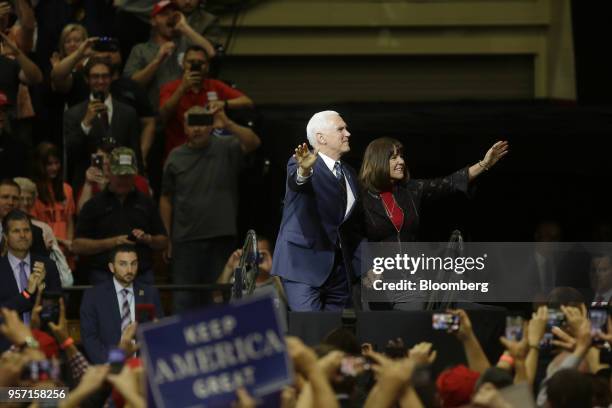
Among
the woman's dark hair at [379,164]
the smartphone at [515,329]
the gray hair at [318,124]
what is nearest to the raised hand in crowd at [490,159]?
the woman's dark hair at [379,164]

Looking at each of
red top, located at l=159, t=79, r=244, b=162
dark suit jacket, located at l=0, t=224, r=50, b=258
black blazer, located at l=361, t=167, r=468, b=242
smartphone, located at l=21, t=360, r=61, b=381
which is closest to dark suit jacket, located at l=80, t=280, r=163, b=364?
dark suit jacket, located at l=0, t=224, r=50, b=258

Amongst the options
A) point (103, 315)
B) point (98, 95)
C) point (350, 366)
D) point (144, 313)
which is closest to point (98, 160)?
point (98, 95)

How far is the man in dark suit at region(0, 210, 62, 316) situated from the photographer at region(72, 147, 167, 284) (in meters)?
0.72

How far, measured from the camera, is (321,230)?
1067 centimetres

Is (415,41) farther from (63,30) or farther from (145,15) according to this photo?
(63,30)

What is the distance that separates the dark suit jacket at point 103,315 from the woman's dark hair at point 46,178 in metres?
1.56

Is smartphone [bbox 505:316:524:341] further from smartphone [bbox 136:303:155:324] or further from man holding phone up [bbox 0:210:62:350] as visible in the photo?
man holding phone up [bbox 0:210:62:350]

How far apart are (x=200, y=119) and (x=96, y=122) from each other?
2.84 ft

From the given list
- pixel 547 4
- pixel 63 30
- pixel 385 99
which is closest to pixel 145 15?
pixel 63 30

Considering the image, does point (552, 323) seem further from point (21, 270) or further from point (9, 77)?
point (9, 77)

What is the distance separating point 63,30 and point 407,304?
15.5 ft

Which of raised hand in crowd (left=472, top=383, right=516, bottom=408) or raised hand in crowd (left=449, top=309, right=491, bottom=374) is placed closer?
raised hand in crowd (left=472, top=383, right=516, bottom=408)

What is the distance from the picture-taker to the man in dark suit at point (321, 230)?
1059cm

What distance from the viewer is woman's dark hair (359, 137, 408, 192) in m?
10.9
